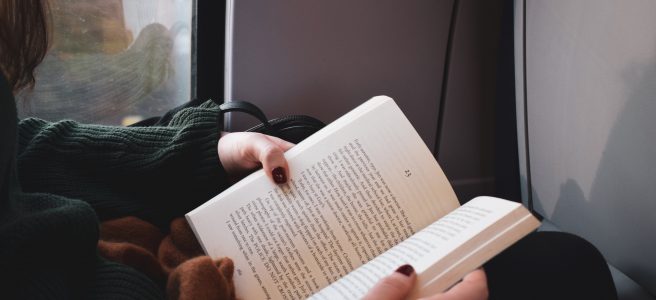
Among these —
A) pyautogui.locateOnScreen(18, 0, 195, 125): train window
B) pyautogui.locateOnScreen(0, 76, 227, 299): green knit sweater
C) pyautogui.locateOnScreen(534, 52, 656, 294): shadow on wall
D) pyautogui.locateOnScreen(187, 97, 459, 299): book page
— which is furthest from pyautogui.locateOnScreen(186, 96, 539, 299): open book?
pyautogui.locateOnScreen(18, 0, 195, 125): train window

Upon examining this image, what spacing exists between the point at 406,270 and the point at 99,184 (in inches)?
17.7

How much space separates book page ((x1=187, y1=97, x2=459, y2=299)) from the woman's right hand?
0.32 ft

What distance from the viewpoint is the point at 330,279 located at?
1.82 ft

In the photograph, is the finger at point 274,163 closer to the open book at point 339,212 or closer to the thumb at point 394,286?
the open book at point 339,212

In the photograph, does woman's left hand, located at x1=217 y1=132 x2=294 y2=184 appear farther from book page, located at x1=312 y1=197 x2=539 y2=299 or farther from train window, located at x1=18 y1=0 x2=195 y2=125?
train window, located at x1=18 y1=0 x2=195 y2=125

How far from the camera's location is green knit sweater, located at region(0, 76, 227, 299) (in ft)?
1.59

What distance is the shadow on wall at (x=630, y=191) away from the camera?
24.1 inches

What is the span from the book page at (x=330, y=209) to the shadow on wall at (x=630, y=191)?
25 centimetres

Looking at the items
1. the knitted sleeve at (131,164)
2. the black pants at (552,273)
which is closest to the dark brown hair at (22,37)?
the knitted sleeve at (131,164)

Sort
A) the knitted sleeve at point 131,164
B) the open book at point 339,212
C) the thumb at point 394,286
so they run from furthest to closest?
the knitted sleeve at point 131,164 < the open book at point 339,212 < the thumb at point 394,286

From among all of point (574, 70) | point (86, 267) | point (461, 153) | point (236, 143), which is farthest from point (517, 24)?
point (86, 267)

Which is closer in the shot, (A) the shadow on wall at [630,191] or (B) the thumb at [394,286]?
(B) the thumb at [394,286]

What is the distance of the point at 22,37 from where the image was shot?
604mm

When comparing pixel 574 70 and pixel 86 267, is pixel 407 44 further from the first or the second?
pixel 86 267
